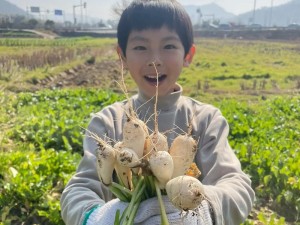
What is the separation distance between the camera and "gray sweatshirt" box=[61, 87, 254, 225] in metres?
1.65

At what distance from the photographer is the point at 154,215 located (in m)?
1.42

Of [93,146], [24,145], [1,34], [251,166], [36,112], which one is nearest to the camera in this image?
[93,146]

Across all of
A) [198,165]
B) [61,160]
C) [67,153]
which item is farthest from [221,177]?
[67,153]

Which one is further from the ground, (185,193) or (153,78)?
(153,78)

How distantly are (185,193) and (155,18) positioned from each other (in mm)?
1018

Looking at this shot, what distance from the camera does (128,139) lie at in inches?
59.4

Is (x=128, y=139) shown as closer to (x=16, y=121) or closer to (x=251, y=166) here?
(x=251, y=166)

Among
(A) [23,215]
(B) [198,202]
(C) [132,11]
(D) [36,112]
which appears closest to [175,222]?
(B) [198,202]

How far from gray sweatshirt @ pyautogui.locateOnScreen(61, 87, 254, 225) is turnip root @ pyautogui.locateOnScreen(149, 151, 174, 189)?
185 millimetres

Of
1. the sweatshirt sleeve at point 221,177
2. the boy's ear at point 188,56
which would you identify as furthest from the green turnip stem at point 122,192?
the boy's ear at point 188,56

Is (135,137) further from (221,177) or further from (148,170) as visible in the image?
(221,177)

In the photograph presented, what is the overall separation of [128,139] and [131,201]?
24cm

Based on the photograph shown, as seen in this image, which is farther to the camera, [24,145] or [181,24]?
[24,145]

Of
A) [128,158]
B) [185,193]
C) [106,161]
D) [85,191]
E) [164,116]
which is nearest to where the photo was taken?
[185,193]
